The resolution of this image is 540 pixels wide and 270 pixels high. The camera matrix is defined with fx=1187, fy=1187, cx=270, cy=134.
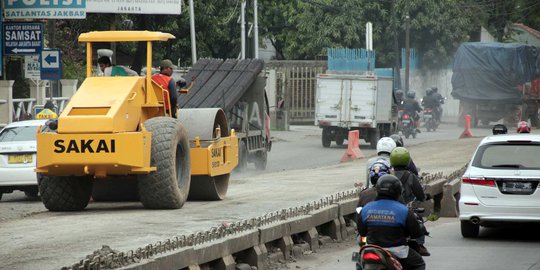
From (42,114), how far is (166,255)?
17.1m

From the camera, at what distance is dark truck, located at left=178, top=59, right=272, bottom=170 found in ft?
95.7

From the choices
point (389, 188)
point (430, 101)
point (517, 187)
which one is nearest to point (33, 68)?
point (517, 187)

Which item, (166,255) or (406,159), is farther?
(406,159)

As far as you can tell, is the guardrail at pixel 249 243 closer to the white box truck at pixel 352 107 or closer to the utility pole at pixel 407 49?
the white box truck at pixel 352 107

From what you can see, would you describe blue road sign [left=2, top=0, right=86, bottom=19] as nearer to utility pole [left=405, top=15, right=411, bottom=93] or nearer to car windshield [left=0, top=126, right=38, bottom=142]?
car windshield [left=0, top=126, right=38, bottom=142]

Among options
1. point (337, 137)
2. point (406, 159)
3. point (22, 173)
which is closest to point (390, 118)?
point (337, 137)

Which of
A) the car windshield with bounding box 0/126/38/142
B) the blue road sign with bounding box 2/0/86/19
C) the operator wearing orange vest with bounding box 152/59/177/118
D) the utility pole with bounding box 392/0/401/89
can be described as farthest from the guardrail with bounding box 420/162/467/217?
the utility pole with bounding box 392/0/401/89

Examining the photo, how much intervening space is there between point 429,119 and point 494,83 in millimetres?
3917

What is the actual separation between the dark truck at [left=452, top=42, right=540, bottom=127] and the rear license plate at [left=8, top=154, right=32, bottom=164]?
112ft

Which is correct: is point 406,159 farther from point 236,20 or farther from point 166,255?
point 236,20

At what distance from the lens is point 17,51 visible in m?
32.4

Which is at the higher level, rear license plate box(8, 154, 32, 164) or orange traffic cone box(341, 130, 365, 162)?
rear license plate box(8, 154, 32, 164)

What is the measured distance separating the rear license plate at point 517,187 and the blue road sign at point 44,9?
Answer: 62.3ft

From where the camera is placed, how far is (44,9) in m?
32.7
